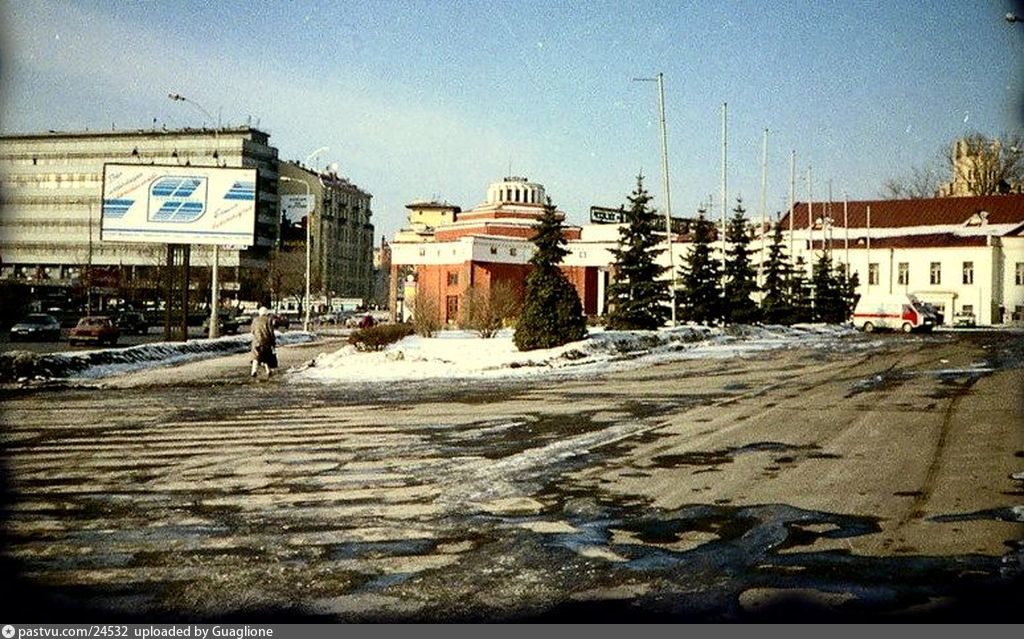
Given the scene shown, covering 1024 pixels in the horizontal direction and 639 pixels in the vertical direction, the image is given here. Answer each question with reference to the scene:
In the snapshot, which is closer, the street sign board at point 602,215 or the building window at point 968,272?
the building window at point 968,272

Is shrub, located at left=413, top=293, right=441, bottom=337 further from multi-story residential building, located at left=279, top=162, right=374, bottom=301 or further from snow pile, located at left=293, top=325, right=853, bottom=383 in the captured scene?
multi-story residential building, located at left=279, top=162, right=374, bottom=301

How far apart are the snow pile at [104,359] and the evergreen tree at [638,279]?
14244 mm

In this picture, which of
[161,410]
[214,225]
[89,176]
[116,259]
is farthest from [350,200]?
[161,410]

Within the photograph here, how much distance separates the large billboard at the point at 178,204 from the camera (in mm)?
32750

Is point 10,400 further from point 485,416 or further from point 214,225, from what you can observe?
point 214,225

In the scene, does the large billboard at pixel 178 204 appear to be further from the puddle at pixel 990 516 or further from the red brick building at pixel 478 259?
the puddle at pixel 990 516

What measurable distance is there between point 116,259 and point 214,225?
69074mm

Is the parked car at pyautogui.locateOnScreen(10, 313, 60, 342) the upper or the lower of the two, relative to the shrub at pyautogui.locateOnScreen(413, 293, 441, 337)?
lower

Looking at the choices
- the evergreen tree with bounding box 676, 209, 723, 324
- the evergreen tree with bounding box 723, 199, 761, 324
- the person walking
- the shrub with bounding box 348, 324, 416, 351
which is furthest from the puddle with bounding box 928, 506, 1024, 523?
the evergreen tree with bounding box 723, 199, 761, 324

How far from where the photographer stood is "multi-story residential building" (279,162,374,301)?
126m

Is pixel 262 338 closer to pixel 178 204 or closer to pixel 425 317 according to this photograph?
pixel 425 317

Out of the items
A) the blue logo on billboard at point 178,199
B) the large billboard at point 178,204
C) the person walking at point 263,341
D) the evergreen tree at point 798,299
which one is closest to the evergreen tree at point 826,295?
the evergreen tree at point 798,299

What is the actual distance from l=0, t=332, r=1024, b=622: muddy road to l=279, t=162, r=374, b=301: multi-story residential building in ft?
360

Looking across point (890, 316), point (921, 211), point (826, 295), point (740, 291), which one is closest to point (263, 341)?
point (740, 291)
